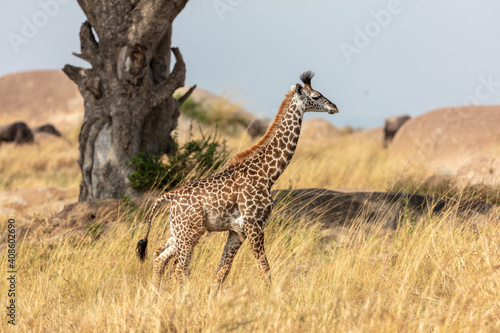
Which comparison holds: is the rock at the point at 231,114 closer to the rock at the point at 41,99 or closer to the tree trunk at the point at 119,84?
the rock at the point at 41,99

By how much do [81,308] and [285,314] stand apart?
205 cm

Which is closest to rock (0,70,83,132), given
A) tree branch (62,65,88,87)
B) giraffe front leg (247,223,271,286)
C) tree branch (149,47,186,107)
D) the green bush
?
tree branch (62,65,88,87)

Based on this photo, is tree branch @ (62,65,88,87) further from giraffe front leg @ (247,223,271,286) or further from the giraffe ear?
giraffe front leg @ (247,223,271,286)

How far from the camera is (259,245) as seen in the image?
5.32 m

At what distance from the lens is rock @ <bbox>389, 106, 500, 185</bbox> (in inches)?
520

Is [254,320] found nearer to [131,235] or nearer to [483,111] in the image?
[131,235]

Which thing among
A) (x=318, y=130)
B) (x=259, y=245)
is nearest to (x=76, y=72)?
(x=259, y=245)

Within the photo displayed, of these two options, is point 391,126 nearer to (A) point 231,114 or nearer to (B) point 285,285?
(A) point 231,114

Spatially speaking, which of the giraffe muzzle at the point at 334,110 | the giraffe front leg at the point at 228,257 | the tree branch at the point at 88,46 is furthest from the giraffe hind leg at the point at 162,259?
the tree branch at the point at 88,46

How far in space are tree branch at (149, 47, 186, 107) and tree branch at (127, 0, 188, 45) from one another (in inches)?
25.4

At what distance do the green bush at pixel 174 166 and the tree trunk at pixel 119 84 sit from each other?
0.19 meters

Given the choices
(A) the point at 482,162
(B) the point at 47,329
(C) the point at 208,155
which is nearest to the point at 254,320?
(B) the point at 47,329

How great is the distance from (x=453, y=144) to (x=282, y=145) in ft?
32.9

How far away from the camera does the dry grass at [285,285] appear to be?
422 centimetres
